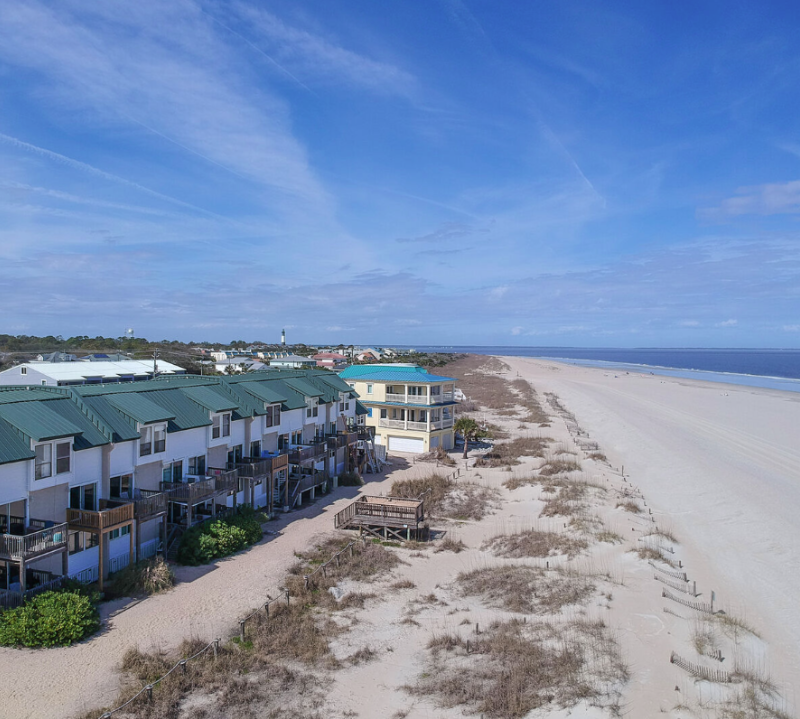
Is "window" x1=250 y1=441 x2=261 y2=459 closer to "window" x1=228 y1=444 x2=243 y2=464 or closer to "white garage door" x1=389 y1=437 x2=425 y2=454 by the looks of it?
"window" x1=228 y1=444 x2=243 y2=464

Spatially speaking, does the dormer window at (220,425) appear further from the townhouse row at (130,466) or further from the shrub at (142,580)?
A: the shrub at (142,580)

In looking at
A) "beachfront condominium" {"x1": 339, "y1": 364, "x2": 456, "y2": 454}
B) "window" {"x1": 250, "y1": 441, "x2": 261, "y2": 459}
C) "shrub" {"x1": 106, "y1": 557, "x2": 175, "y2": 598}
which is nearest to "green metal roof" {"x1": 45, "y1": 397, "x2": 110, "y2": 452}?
"shrub" {"x1": 106, "y1": 557, "x2": 175, "y2": 598}

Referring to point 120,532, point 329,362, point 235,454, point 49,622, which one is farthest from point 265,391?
point 329,362

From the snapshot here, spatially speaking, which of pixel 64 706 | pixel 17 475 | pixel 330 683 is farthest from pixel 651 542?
pixel 17 475

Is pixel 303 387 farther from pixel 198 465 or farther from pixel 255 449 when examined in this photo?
pixel 198 465

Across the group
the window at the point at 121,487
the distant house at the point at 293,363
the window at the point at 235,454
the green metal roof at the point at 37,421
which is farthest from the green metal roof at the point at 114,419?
the distant house at the point at 293,363

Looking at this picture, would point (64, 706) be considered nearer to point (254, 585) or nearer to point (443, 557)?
point (254, 585)
